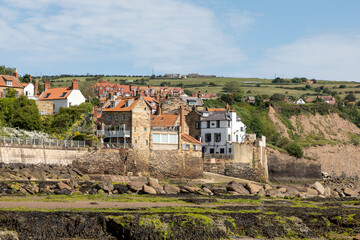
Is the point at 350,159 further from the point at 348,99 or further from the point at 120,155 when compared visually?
the point at 120,155

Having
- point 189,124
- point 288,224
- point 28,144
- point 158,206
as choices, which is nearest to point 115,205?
point 158,206

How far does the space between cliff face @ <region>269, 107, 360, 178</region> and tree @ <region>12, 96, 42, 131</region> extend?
108ft

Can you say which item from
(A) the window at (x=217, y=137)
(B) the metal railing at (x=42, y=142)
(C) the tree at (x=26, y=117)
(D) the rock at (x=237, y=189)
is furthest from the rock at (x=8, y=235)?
(A) the window at (x=217, y=137)

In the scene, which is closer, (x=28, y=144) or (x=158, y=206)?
(x=158, y=206)

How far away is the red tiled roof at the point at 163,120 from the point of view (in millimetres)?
72938

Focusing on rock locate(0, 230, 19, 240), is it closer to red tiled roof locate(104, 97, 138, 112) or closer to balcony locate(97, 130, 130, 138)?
balcony locate(97, 130, 130, 138)

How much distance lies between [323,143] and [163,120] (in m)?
39.2

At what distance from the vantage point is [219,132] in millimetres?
76500

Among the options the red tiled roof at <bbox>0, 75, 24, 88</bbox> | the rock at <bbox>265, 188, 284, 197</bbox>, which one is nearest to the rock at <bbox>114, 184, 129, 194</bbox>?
the rock at <bbox>265, 188, 284, 197</bbox>

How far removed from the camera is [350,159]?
338 feet

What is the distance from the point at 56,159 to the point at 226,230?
104ft

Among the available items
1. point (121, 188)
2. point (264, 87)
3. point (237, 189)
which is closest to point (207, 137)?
point (237, 189)

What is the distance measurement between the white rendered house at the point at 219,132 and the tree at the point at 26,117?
22785 mm

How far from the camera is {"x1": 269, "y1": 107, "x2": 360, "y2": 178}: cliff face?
82938mm
